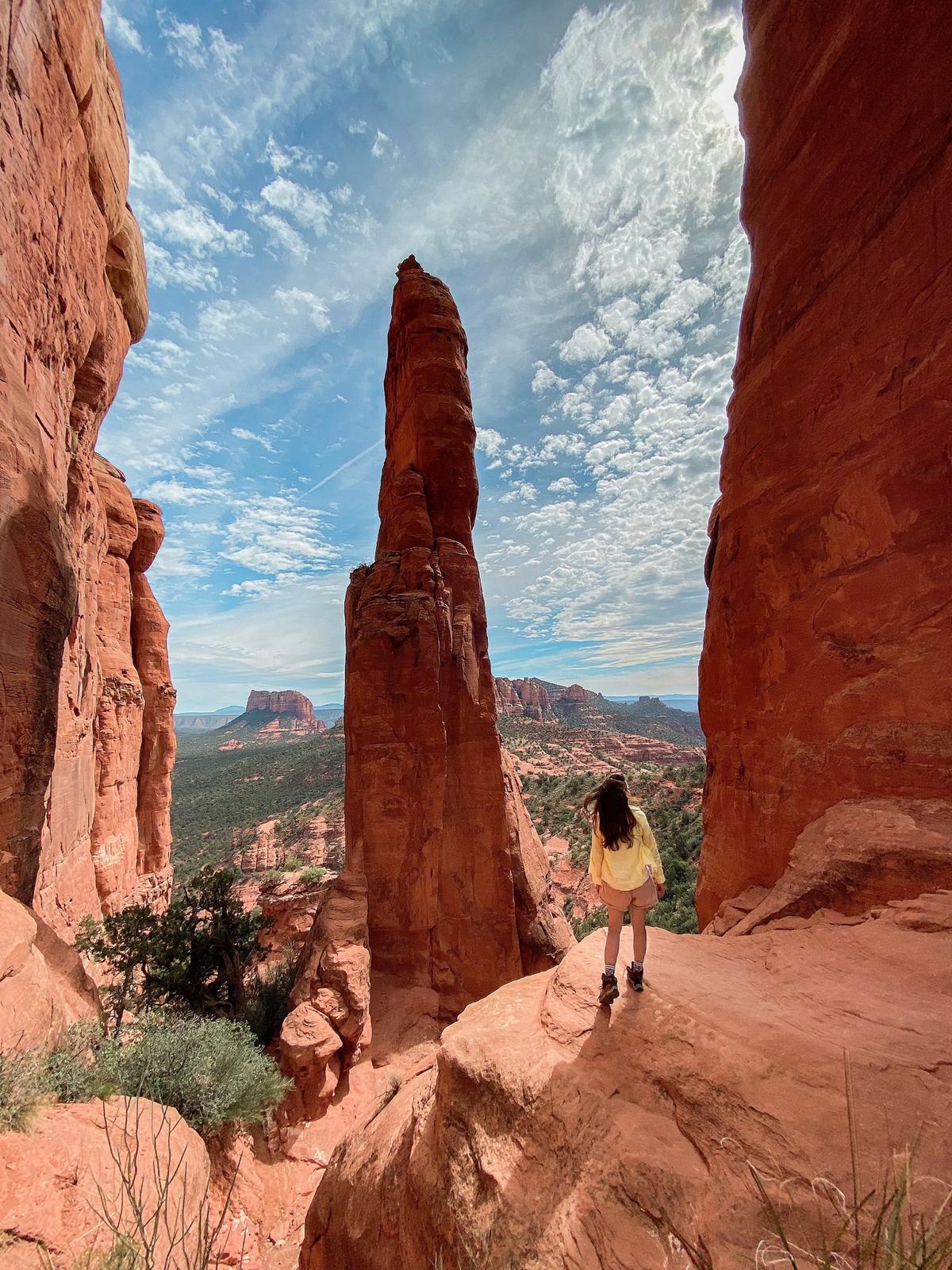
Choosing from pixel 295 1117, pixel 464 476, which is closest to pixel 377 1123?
pixel 295 1117

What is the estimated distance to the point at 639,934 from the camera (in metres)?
4.33

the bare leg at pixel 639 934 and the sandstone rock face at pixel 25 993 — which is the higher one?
the bare leg at pixel 639 934

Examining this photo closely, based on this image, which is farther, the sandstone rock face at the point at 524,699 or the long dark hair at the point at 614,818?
the sandstone rock face at the point at 524,699

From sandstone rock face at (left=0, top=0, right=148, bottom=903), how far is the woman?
7497mm

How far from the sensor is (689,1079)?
3139 millimetres

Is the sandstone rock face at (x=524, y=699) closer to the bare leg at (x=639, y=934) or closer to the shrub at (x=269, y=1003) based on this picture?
the shrub at (x=269, y=1003)

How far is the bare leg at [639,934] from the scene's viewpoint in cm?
421

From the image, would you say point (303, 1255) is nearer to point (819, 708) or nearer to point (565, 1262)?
point (565, 1262)

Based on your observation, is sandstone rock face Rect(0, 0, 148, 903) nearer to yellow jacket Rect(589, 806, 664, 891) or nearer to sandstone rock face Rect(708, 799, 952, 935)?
yellow jacket Rect(589, 806, 664, 891)

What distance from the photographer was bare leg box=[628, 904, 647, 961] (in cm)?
421

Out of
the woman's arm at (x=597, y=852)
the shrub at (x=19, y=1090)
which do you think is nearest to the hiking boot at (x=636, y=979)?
the woman's arm at (x=597, y=852)

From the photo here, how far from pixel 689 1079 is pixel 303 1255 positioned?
5621mm

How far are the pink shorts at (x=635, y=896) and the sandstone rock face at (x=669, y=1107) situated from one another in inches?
22.8

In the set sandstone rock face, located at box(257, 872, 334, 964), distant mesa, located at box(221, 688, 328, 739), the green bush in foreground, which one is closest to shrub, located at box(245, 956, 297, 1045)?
sandstone rock face, located at box(257, 872, 334, 964)
